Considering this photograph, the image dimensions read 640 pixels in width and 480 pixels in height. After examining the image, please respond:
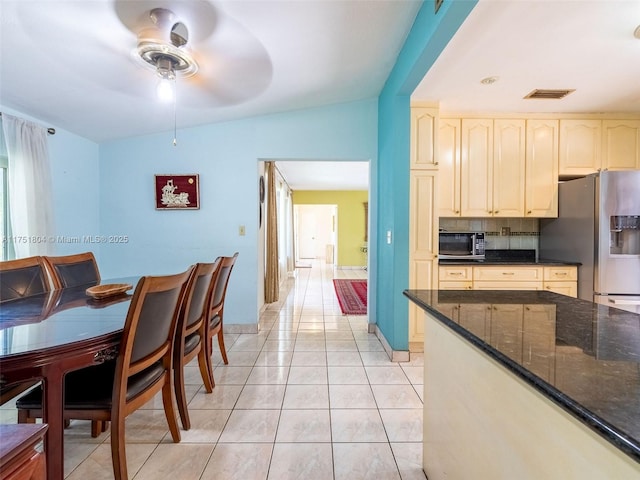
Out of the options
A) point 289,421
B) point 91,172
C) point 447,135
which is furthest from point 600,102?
point 91,172

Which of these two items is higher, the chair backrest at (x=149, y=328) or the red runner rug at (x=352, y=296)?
the chair backrest at (x=149, y=328)

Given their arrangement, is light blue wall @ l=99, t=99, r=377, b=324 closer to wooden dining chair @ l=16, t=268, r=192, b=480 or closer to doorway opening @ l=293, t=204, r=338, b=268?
wooden dining chair @ l=16, t=268, r=192, b=480

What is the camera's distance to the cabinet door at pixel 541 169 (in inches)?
119

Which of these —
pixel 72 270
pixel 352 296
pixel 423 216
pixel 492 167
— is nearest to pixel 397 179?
pixel 423 216

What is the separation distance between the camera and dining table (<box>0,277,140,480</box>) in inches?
41.2

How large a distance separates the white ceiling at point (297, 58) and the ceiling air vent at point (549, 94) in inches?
2.9

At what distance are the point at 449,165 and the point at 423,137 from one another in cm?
51

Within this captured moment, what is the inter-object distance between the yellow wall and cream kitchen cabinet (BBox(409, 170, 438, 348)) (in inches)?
239

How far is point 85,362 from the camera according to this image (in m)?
1.17

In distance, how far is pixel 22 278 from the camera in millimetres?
1872

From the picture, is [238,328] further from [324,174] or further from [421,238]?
[324,174]

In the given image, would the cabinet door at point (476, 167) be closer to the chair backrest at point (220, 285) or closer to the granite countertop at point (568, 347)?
the granite countertop at point (568, 347)

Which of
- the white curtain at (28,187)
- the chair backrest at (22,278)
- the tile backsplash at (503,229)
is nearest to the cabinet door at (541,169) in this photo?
the tile backsplash at (503,229)

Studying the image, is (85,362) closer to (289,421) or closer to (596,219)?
(289,421)
